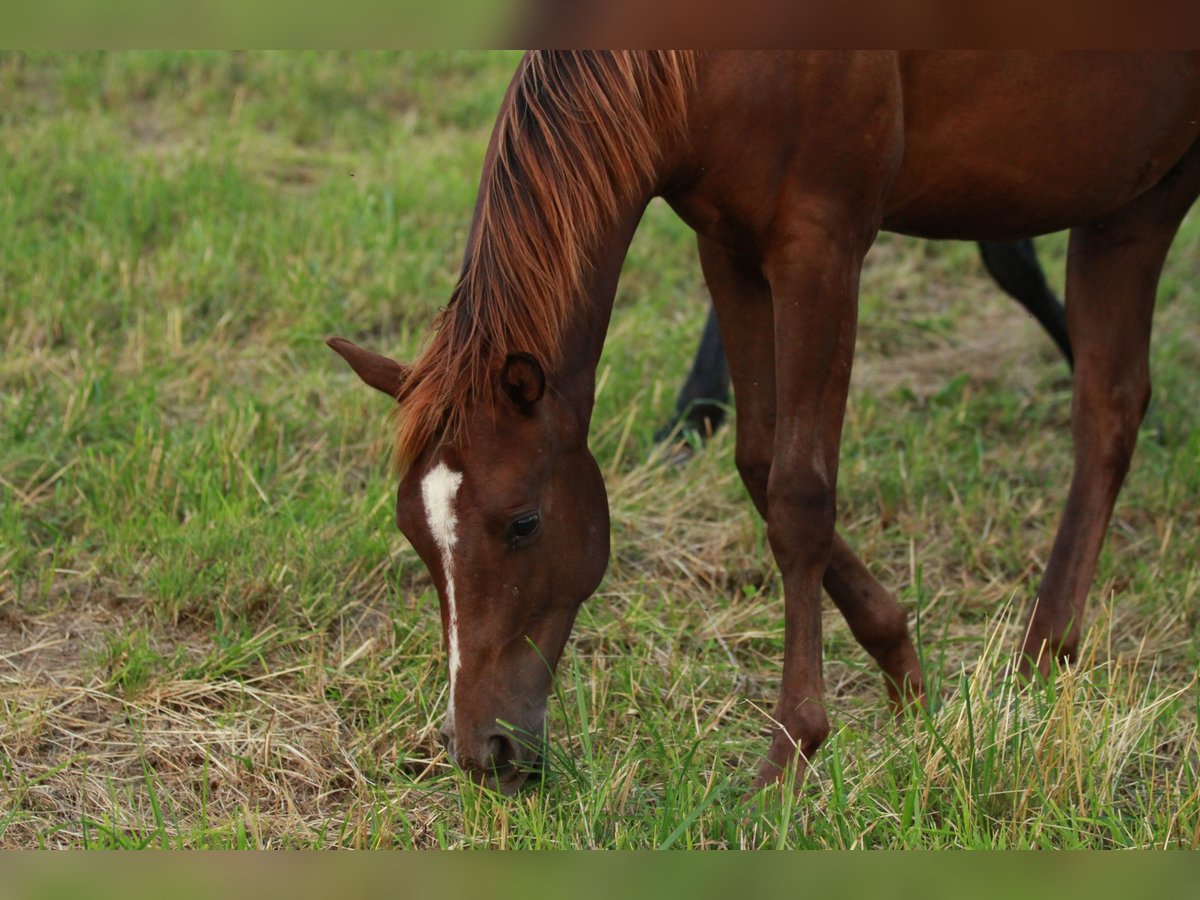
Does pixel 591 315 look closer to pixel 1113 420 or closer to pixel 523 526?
pixel 523 526

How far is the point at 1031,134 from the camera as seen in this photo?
2924 mm

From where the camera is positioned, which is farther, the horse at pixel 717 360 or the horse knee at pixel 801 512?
the horse at pixel 717 360

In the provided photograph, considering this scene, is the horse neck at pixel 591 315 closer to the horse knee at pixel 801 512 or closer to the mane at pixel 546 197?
the mane at pixel 546 197

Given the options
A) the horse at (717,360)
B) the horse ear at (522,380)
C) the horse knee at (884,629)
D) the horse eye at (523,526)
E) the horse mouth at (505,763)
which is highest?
the horse at (717,360)

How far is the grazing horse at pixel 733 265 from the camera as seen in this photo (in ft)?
7.84

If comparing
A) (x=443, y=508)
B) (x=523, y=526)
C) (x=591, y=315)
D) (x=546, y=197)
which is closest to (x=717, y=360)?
(x=591, y=315)

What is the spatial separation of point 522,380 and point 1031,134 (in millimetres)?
1382

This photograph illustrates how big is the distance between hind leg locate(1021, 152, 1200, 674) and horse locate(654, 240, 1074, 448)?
1.02m

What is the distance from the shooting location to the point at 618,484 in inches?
159

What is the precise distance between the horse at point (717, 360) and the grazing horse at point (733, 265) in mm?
1287

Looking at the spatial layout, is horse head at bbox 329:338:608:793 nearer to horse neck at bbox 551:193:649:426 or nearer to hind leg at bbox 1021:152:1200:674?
horse neck at bbox 551:193:649:426

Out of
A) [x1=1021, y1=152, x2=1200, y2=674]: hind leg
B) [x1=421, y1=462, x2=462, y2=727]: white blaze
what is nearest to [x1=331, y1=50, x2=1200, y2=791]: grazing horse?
[x1=421, y1=462, x2=462, y2=727]: white blaze

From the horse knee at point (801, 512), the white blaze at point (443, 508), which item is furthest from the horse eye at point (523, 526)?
the horse knee at point (801, 512)
